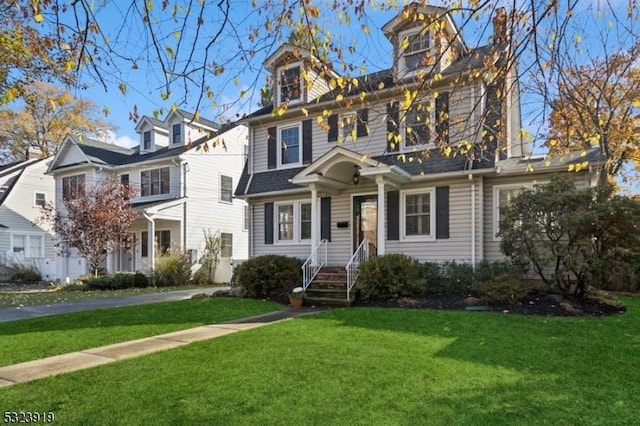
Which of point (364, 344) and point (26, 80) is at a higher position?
point (26, 80)

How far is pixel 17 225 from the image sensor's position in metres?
26.4

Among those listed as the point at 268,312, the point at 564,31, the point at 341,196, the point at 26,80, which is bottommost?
the point at 268,312

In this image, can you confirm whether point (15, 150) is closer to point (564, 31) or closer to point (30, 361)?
point (30, 361)

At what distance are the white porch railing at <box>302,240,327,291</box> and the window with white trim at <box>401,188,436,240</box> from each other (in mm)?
2667

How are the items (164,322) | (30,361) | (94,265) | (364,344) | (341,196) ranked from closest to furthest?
(30,361), (364,344), (164,322), (341,196), (94,265)

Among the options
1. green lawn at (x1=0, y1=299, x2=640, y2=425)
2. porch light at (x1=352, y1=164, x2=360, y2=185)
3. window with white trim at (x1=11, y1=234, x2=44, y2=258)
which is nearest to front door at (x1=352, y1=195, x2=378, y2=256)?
porch light at (x1=352, y1=164, x2=360, y2=185)

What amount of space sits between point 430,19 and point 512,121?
11.4 metres

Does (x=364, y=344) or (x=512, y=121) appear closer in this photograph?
(x=364, y=344)

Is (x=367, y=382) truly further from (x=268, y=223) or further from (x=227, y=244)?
(x=227, y=244)

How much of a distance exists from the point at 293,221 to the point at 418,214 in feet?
14.3

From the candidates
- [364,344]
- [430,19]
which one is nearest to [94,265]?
Result: [364,344]

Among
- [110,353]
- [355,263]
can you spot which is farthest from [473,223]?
[110,353]

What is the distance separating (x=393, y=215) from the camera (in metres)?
13.5

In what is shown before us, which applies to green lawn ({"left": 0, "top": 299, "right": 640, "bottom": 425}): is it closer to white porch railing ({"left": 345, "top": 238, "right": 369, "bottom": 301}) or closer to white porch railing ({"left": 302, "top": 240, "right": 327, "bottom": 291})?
white porch railing ({"left": 345, "top": 238, "right": 369, "bottom": 301})
